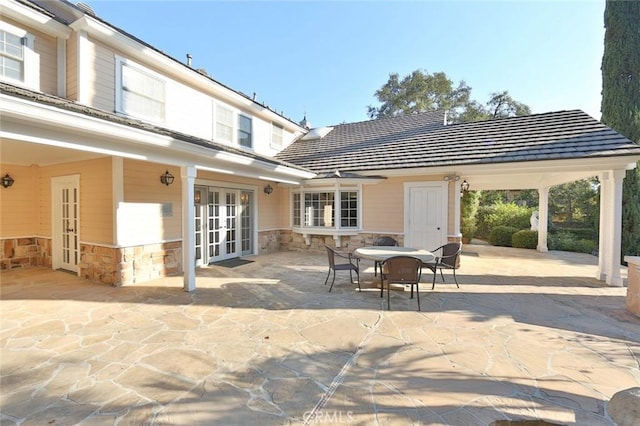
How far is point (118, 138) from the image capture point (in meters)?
4.57

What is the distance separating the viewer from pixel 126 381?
287 cm

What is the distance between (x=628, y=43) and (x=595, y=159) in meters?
9.32

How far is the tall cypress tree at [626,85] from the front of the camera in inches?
441

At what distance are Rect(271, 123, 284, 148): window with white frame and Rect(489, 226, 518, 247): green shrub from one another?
11.6 meters

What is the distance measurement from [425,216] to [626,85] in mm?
10866

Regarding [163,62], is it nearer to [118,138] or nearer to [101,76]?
[101,76]

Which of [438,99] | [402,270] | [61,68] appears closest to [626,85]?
[438,99]

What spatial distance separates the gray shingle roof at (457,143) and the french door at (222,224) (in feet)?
10.3

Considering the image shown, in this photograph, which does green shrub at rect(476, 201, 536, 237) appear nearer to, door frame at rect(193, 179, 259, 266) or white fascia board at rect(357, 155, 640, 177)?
white fascia board at rect(357, 155, 640, 177)

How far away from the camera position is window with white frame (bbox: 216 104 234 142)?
31.8 ft

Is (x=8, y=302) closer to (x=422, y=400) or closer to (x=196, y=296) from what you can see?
(x=196, y=296)

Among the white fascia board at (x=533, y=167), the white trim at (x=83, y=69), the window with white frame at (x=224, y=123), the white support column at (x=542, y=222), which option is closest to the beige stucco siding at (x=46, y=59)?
the white trim at (x=83, y=69)

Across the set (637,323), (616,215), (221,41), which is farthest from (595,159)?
(221,41)

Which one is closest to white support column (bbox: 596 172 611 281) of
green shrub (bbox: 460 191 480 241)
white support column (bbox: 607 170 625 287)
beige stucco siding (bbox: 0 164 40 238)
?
white support column (bbox: 607 170 625 287)
